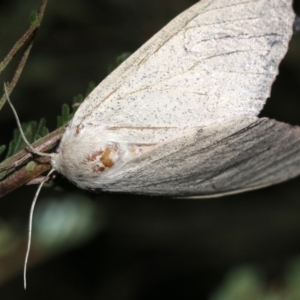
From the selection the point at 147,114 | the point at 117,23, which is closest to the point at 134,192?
the point at 147,114

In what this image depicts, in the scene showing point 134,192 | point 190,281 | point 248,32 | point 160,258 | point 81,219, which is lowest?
point 190,281

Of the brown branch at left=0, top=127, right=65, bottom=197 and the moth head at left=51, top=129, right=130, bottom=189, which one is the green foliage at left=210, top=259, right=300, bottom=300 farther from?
the brown branch at left=0, top=127, right=65, bottom=197

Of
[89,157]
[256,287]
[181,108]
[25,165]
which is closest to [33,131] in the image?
[25,165]

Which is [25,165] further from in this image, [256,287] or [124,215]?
[124,215]

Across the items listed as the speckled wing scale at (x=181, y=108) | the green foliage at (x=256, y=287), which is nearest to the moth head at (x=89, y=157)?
the speckled wing scale at (x=181, y=108)

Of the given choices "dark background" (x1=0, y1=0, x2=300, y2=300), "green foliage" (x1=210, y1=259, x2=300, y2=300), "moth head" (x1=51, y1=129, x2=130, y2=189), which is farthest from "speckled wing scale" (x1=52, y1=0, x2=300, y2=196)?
"dark background" (x1=0, y1=0, x2=300, y2=300)

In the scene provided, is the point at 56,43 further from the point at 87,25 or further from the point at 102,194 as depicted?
the point at 102,194
